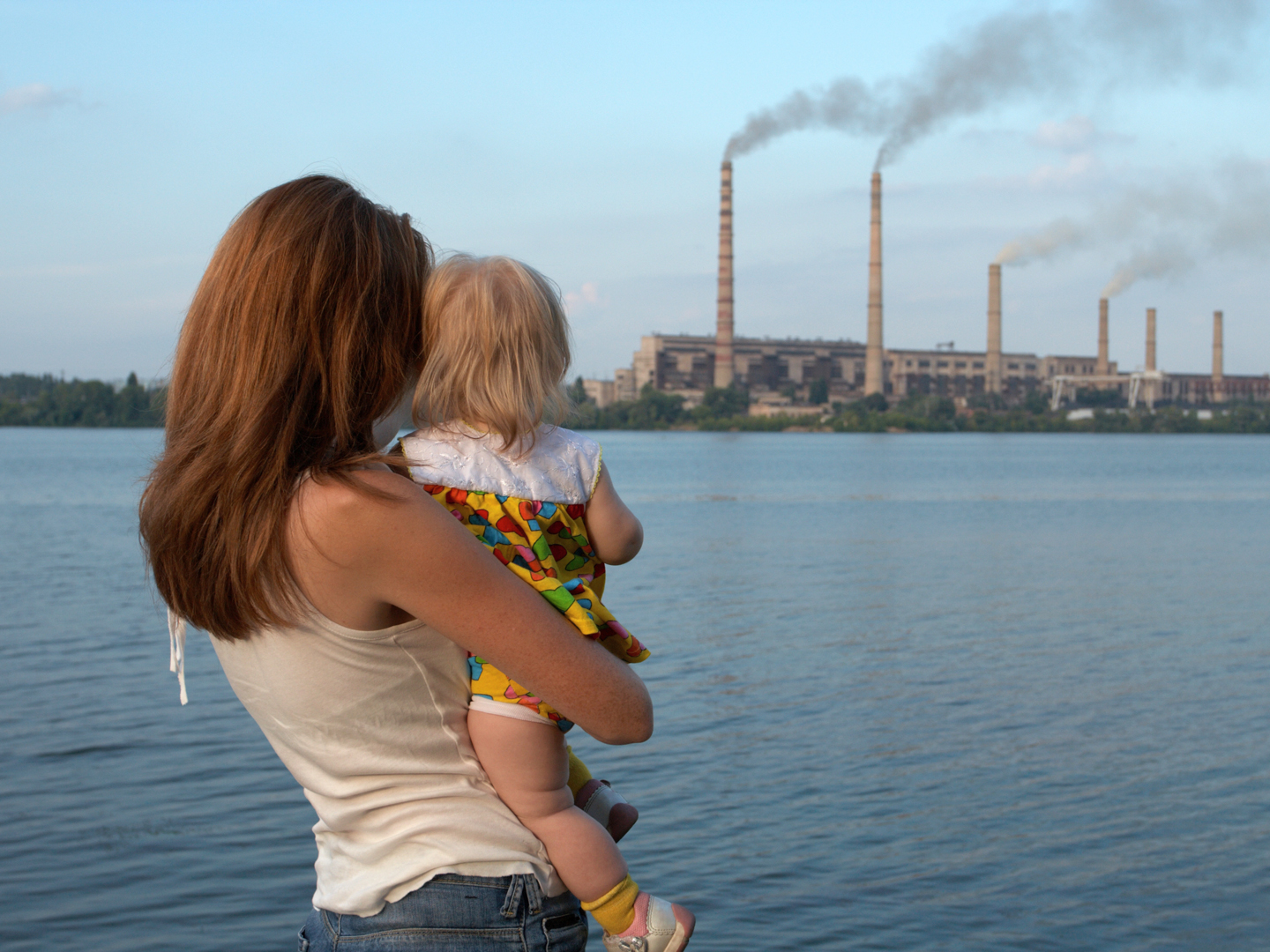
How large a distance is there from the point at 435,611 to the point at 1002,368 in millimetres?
110327

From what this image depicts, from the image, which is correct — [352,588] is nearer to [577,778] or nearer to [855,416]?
[577,778]

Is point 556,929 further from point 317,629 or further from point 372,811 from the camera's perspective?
point 317,629

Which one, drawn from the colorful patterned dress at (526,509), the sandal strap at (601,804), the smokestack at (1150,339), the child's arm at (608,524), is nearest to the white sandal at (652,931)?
the sandal strap at (601,804)

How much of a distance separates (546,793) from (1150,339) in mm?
111967

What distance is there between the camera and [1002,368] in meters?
106

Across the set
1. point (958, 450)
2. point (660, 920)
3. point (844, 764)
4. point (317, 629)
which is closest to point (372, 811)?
point (317, 629)

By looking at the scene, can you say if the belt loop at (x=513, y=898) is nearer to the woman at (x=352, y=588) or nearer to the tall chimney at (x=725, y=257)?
the woman at (x=352, y=588)

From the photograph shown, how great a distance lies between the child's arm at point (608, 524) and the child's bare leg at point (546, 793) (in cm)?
25

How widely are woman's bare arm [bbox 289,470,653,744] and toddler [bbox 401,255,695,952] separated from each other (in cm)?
6

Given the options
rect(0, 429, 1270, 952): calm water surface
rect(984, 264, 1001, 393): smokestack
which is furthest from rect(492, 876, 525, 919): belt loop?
rect(984, 264, 1001, 393): smokestack

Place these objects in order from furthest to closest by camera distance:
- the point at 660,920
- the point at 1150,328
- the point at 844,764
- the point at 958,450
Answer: the point at 1150,328 < the point at 958,450 < the point at 844,764 < the point at 660,920

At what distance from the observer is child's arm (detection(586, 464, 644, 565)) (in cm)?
150

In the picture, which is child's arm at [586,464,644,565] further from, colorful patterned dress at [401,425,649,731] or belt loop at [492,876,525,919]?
belt loop at [492,876,525,919]

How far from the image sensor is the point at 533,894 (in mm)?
1333
